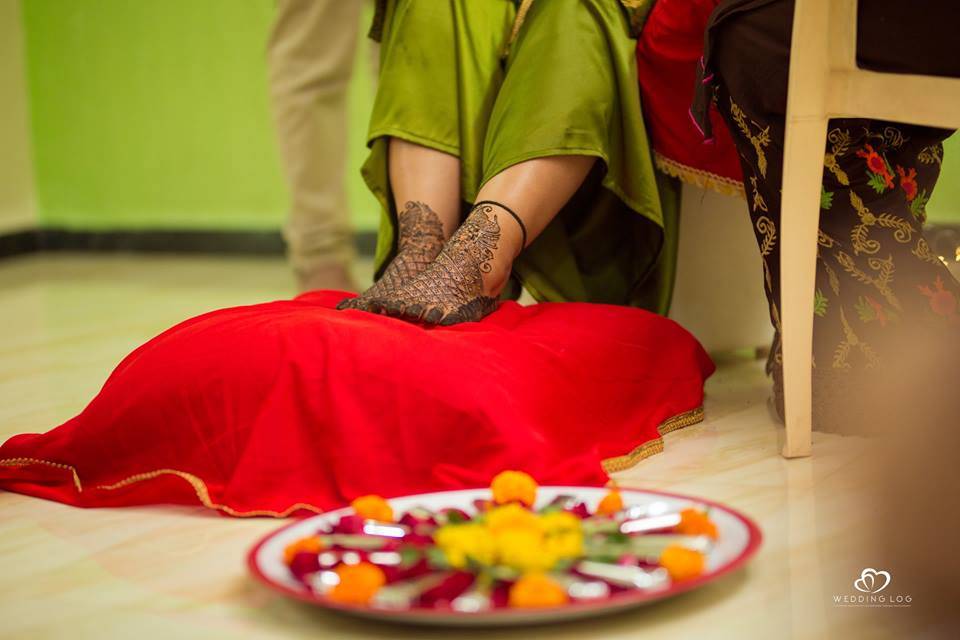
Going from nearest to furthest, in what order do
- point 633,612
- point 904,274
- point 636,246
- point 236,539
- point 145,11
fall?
point 633,612
point 236,539
point 904,274
point 636,246
point 145,11

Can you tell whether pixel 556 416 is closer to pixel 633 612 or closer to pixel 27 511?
pixel 633 612

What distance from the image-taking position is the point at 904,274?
1381mm

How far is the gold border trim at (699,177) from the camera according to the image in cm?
162

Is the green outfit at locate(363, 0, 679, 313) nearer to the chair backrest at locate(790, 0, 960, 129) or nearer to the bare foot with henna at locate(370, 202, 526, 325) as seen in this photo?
the bare foot with henna at locate(370, 202, 526, 325)

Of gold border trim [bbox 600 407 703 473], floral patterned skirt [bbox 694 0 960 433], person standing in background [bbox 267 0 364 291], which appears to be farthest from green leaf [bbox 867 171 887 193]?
person standing in background [bbox 267 0 364 291]

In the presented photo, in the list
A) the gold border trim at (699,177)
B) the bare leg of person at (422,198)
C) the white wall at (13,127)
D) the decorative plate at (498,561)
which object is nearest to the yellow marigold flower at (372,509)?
the decorative plate at (498,561)

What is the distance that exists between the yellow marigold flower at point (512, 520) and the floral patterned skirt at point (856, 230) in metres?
0.61

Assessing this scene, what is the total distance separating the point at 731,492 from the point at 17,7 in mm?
2966

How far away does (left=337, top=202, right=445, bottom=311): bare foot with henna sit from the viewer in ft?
4.82

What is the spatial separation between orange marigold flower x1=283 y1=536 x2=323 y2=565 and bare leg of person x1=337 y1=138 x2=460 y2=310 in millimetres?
632

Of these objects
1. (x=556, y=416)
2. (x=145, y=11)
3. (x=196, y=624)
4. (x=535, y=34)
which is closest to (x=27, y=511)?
(x=196, y=624)

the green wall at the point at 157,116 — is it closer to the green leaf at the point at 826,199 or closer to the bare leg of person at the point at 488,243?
the bare leg of person at the point at 488,243

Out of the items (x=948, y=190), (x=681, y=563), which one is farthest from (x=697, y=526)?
(x=948, y=190)

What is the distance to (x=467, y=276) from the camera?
1.48 meters
